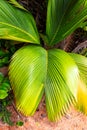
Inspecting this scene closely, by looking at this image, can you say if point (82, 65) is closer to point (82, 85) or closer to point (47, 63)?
point (82, 85)

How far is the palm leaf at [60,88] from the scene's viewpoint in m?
2.24

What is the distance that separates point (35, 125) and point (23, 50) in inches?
30.9

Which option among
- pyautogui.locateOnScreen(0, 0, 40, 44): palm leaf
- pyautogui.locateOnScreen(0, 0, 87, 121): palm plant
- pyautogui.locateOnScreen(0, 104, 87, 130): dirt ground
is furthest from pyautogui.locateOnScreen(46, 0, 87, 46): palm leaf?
pyautogui.locateOnScreen(0, 104, 87, 130): dirt ground

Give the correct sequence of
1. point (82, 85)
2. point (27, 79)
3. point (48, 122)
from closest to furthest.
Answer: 1. point (27, 79)
2. point (82, 85)
3. point (48, 122)

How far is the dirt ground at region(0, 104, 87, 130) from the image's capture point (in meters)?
2.67

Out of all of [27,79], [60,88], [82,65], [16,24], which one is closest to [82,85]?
[82,65]

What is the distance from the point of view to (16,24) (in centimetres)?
249

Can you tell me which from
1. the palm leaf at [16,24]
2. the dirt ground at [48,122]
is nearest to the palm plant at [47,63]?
the palm leaf at [16,24]

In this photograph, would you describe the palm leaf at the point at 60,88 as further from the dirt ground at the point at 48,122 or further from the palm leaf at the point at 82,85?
the dirt ground at the point at 48,122

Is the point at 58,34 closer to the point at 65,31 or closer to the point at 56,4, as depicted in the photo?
the point at 65,31

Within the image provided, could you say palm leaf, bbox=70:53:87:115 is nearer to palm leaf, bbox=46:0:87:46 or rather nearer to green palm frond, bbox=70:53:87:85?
green palm frond, bbox=70:53:87:85

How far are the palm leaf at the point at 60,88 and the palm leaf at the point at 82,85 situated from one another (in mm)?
261

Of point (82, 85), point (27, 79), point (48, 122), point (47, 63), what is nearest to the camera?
point (27, 79)

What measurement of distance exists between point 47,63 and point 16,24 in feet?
1.48
